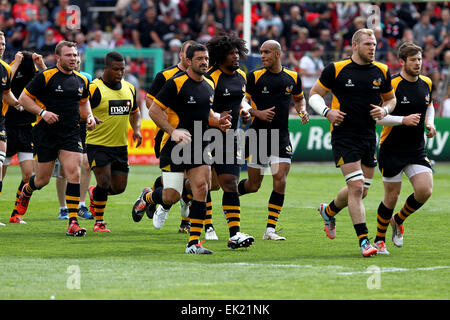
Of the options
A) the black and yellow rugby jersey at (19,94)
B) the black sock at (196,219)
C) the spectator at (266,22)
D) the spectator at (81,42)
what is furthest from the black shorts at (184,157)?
the spectator at (266,22)

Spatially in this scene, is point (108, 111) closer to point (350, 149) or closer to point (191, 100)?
point (191, 100)

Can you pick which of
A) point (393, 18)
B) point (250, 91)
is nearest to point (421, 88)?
point (250, 91)

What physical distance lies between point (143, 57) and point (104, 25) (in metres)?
5.07

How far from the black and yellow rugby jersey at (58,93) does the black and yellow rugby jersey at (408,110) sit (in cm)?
393

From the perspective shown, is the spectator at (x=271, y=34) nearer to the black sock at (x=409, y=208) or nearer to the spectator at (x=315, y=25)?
the spectator at (x=315, y=25)

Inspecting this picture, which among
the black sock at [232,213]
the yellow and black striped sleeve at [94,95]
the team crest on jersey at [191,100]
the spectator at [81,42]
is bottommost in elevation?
the spectator at [81,42]

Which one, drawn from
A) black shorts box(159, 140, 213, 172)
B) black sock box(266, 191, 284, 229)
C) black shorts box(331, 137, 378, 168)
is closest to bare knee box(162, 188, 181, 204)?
black shorts box(159, 140, 213, 172)

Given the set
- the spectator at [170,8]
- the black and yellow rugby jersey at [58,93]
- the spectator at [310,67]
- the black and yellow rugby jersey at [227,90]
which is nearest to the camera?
the black and yellow rugby jersey at [227,90]

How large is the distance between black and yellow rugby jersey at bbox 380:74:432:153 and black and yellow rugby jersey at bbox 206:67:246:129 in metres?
1.90

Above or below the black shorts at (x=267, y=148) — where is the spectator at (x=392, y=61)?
below

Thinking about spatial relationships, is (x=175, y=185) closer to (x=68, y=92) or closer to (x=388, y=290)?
(x=68, y=92)

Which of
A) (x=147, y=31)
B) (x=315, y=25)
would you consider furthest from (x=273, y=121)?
(x=147, y=31)

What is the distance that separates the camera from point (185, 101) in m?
9.92

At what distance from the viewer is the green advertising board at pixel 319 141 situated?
24344 millimetres
